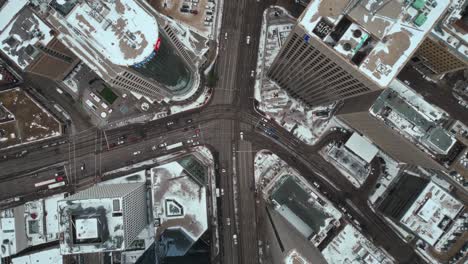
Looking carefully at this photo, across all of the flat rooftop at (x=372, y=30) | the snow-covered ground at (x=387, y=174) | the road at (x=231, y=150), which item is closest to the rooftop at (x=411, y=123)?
the snow-covered ground at (x=387, y=174)

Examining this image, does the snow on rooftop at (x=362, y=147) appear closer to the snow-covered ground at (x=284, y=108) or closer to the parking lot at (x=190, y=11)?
the snow-covered ground at (x=284, y=108)

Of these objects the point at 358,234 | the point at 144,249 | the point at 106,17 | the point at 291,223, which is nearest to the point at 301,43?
the point at 106,17

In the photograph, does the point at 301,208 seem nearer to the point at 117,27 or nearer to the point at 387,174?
the point at 387,174

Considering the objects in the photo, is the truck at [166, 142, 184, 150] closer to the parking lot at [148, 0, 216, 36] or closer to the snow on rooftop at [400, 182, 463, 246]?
the parking lot at [148, 0, 216, 36]

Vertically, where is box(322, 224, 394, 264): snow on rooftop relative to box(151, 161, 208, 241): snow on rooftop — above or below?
above

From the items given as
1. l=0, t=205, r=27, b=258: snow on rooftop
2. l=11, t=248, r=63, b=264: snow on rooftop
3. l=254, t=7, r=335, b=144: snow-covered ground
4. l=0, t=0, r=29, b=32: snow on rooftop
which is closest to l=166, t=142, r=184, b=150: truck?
l=254, t=7, r=335, b=144: snow-covered ground

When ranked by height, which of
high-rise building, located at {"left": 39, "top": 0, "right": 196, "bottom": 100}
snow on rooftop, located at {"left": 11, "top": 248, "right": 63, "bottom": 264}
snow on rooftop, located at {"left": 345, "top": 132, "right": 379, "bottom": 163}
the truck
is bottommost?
snow on rooftop, located at {"left": 11, "top": 248, "right": 63, "bottom": 264}
